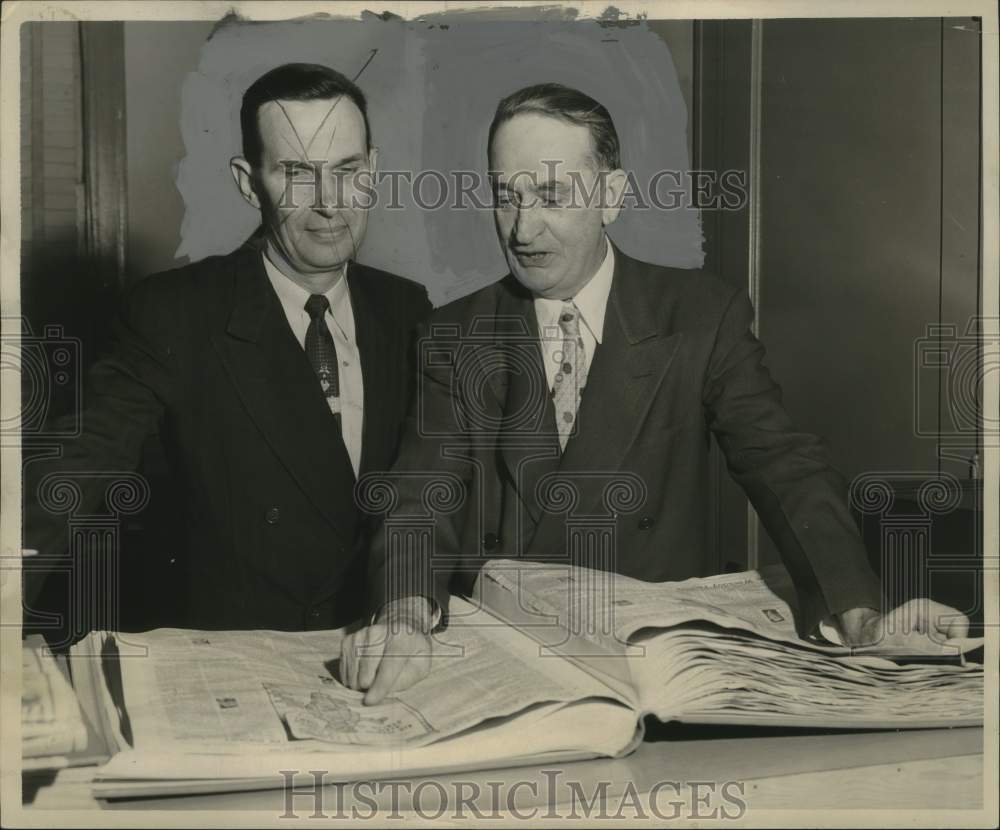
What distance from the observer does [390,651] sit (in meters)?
1.76

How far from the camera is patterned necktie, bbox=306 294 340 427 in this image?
1.85 metres

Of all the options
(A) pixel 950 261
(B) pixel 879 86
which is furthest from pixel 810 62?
(A) pixel 950 261

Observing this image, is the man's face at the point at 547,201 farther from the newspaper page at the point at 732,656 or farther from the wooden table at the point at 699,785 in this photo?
the wooden table at the point at 699,785

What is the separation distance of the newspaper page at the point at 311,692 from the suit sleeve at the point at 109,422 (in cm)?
23

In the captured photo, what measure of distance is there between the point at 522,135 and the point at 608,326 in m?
0.32

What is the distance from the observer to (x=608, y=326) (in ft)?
6.09

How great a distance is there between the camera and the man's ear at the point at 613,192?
1.84m

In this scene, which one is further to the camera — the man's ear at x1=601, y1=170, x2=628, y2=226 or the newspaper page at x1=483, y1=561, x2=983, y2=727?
the man's ear at x1=601, y1=170, x2=628, y2=226

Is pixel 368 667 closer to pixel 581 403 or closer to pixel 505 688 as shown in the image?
pixel 505 688

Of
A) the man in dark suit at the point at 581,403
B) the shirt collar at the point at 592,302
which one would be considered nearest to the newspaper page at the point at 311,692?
the man in dark suit at the point at 581,403

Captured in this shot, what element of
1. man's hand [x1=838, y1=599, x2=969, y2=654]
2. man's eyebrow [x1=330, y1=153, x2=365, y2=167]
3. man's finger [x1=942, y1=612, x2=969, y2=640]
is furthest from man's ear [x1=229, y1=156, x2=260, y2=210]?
man's finger [x1=942, y1=612, x2=969, y2=640]

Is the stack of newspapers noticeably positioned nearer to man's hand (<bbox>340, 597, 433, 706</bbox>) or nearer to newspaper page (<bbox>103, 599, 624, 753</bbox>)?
newspaper page (<bbox>103, 599, 624, 753</bbox>)

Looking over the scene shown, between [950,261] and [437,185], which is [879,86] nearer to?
[950,261]

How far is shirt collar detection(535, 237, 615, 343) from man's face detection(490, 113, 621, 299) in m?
0.01
